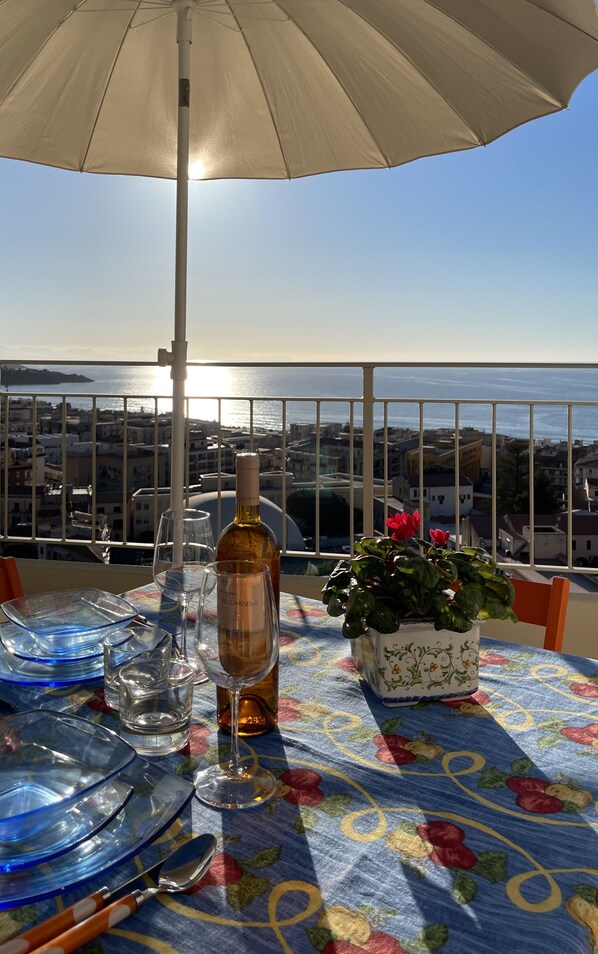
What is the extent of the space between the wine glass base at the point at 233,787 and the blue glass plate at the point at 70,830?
9 cm

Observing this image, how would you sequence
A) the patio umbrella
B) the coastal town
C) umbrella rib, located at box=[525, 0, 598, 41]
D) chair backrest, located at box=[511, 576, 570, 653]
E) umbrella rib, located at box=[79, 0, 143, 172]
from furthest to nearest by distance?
the coastal town
umbrella rib, located at box=[79, 0, 143, 172]
the patio umbrella
umbrella rib, located at box=[525, 0, 598, 41]
chair backrest, located at box=[511, 576, 570, 653]

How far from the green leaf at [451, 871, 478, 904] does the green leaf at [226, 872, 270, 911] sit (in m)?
0.16

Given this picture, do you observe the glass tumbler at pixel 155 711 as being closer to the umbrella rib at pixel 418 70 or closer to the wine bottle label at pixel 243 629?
the wine bottle label at pixel 243 629

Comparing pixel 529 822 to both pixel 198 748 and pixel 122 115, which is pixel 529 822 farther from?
pixel 122 115

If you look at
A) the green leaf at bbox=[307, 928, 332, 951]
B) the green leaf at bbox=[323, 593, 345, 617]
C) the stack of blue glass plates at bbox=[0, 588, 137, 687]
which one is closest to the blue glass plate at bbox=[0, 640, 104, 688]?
the stack of blue glass plates at bbox=[0, 588, 137, 687]

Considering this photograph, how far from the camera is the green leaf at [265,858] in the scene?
626 millimetres

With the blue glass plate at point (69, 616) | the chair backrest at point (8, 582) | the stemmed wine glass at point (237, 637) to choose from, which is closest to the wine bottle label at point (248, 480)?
the stemmed wine glass at point (237, 637)

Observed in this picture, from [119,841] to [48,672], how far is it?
0.46 m

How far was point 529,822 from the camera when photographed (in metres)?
0.70

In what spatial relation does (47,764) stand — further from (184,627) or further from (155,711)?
(184,627)

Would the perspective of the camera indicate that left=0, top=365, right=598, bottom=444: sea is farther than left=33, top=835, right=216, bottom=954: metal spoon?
Yes

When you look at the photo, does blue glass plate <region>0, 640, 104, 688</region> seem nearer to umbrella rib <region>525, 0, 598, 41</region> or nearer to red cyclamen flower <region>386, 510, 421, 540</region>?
red cyclamen flower <region>386, 510, 421, 540</region>

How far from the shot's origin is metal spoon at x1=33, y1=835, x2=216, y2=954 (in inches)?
20.3

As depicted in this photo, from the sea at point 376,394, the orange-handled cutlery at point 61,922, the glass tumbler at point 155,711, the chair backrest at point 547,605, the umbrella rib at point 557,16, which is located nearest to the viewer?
the orange-handled cutlery at point 61,922
